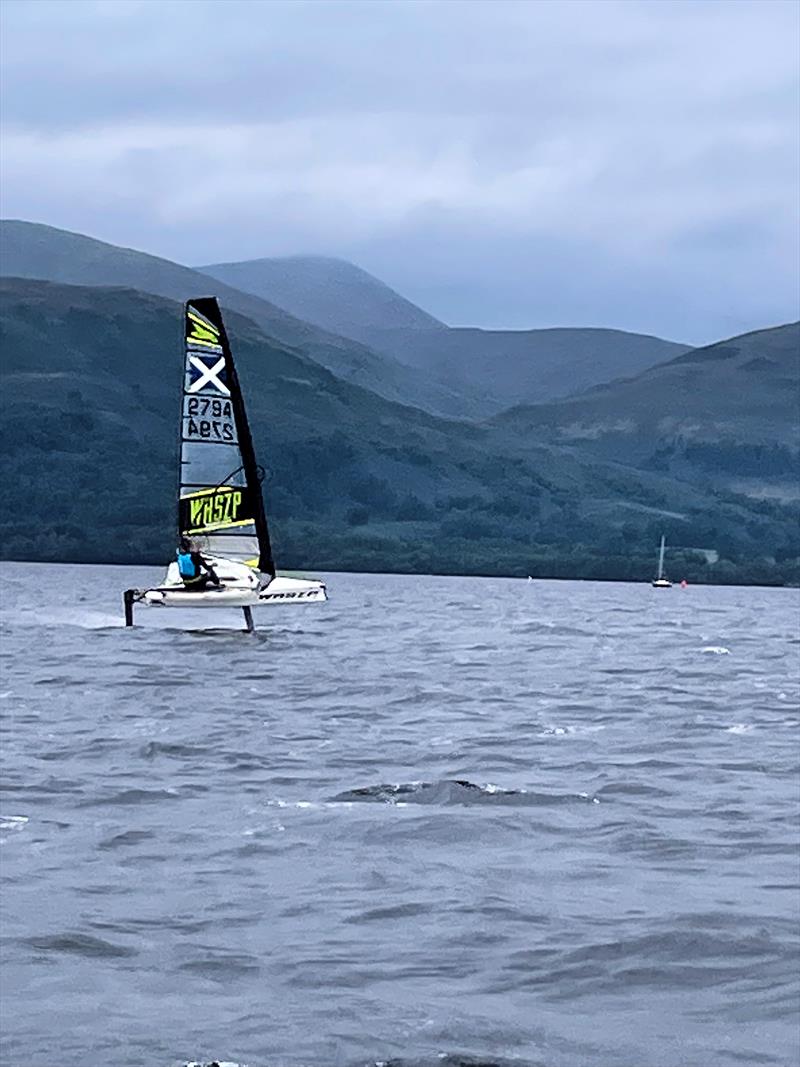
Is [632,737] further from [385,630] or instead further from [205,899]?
[385,630]

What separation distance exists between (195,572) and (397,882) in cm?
4591

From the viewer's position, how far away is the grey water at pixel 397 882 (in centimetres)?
1370

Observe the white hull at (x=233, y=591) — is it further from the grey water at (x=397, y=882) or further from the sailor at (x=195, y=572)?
the grey water at (x=397, y=882)

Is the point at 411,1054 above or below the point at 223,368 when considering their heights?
below

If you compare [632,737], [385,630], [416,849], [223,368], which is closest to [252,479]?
[223,368]

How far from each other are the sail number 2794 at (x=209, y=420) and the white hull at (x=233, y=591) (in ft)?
15.9

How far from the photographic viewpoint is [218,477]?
→ 68875 millimetres

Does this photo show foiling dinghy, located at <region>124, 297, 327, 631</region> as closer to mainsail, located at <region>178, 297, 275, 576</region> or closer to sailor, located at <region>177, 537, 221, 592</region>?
mainsail, located at <region>178, 297, 275, 576</region>

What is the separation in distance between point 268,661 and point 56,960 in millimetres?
38082

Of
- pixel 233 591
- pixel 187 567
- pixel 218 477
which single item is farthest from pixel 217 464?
pixel 233 591

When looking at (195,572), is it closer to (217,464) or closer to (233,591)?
(233,591)

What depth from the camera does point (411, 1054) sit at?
1309 cm

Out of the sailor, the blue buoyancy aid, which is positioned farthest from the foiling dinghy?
the blue buoyancy aid

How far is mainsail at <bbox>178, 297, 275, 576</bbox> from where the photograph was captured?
68062mm
